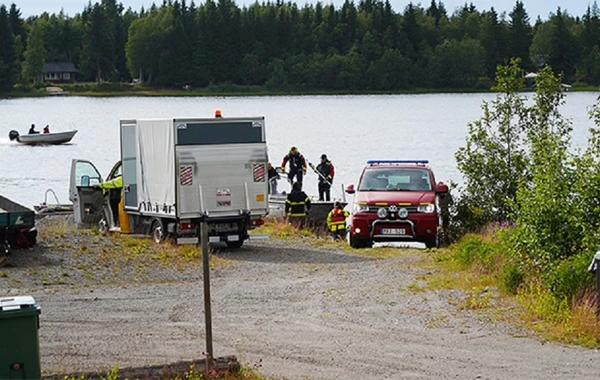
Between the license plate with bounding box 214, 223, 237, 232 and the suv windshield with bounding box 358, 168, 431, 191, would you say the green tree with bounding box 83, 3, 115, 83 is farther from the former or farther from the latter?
the license plate with bounding box 214, 223, 237, 232

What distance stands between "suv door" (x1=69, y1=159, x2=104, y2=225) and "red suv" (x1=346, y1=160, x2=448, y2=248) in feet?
21.6

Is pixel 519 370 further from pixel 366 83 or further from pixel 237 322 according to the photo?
pixel 366 83

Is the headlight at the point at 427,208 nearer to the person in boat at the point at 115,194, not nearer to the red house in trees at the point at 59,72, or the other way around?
the person in boat at the point at 115,194

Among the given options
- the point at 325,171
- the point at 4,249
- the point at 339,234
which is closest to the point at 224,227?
the point at 4,249

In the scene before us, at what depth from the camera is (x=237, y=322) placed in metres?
12.8

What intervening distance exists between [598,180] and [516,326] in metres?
2.64

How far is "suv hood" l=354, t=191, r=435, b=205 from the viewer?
21.8 metres

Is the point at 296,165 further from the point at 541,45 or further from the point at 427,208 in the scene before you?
the point at 541,45

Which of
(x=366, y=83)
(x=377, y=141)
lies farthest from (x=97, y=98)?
(x=377, y=141)

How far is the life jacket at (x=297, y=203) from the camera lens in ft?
86.1

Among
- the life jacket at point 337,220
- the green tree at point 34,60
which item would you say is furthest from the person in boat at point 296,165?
the green tree at point 34,60

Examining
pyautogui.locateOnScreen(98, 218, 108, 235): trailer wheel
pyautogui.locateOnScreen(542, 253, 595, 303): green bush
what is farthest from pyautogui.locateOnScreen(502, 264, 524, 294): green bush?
pyautogui.locateOnScreen(98, 218, 108, 235): trailer wheel

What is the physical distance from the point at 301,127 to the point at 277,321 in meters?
80.3

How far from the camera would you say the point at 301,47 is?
160m
